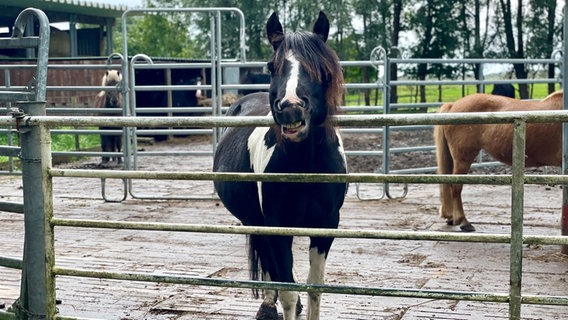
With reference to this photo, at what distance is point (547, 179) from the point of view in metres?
3.13

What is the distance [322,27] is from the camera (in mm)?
4277

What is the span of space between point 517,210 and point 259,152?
5.50 feet

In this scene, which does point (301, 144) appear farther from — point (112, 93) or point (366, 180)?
point (112, 93)

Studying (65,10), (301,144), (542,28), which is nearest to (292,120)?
(301,144)

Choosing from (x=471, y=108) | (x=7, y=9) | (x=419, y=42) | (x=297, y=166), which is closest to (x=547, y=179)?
(x=297, y=166)

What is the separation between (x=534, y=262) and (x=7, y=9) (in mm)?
15151

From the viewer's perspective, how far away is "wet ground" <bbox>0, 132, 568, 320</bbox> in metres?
5.03

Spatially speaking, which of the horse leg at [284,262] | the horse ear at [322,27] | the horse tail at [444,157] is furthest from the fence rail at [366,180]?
the horse tail at [444,157]

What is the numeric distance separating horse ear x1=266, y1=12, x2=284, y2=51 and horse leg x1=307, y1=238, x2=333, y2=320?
1.06 meters

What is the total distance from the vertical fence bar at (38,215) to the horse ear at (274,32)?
1224mm

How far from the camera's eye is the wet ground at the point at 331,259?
5.03 metres

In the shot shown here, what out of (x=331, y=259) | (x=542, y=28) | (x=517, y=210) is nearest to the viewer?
(x=517, y=210)

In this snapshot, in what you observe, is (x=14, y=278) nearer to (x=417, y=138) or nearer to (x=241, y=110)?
(x=241, y=110)

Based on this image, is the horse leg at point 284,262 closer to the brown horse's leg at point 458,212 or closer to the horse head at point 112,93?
the brown horse's leg at point 458,212
